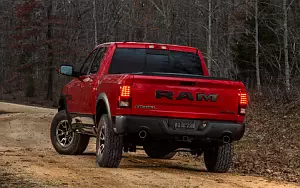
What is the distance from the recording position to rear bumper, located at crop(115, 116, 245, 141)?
28.3ft

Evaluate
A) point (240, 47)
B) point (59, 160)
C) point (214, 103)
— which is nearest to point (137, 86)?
point (214, 103)

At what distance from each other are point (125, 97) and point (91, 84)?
6.42 feet

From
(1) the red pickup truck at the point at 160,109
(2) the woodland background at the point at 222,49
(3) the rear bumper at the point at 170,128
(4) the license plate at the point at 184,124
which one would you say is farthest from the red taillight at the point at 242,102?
(2) the woodland background at the point at 222,49

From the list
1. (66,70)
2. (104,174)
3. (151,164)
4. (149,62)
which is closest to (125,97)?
(104,174)

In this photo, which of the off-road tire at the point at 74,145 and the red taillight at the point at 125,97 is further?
the off-road tire at the point at 74,145

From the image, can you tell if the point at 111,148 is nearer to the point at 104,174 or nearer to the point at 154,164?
the point at 104,174

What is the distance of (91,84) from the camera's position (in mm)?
10438

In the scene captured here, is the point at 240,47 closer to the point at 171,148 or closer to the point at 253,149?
the point at 253,149

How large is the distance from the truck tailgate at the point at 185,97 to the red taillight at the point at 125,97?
0.08m

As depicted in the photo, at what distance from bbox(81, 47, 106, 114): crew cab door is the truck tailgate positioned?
1657 mm

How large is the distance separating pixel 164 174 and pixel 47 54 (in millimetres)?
38840

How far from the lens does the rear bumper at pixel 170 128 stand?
864 centimetres

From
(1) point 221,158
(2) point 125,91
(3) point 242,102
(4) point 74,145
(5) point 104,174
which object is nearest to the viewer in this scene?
(5) point 104,174

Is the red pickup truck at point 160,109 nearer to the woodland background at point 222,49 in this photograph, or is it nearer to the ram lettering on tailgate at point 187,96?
the ram lettering on tailgate at point 187,96
